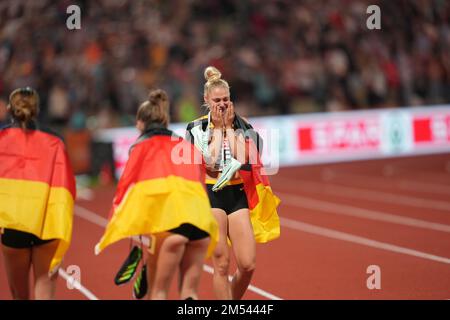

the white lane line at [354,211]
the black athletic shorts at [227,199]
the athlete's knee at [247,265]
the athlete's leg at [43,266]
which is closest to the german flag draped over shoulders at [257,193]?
the black athletic shorts at [227,199]

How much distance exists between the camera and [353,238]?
404 inches

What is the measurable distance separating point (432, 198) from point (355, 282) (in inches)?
219

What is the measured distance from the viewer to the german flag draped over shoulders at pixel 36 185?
5527 millimetres

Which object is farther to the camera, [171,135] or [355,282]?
[355,282]

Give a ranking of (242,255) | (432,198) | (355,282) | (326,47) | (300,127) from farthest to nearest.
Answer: (326,47)
(300,127)
(432,198)
(355,282)
(242,255)

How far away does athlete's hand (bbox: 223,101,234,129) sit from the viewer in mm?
6043

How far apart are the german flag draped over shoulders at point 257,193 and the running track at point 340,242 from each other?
4.56 ft

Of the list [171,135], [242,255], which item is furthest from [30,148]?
[242,255]

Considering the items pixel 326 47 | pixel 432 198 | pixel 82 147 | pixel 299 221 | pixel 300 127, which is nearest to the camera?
pixel 299 221

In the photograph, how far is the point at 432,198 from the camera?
13062mm

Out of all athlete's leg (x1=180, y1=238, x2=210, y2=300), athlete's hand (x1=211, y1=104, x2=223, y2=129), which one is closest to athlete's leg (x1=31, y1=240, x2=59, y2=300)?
athlete's leg (x1=180, y1=238, x2=210, y2=300)

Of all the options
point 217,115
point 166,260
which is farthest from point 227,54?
point 166,260

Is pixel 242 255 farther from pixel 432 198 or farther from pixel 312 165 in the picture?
pixel 312 165

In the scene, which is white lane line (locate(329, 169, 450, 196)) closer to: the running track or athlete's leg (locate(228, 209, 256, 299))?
the running track
